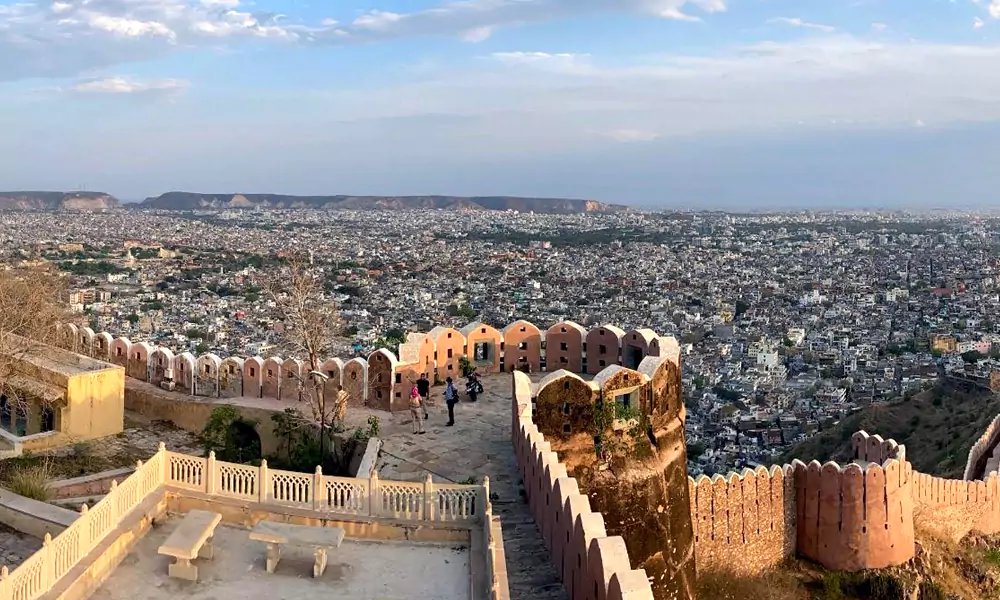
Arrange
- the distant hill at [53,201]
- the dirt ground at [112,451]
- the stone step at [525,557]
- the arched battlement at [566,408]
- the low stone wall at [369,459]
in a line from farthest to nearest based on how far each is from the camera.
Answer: the distant hill at [53,201], the dirt ground at [112,451], the low stone wall at [369,459], the arched battlement at [566,408], the stone step at [525,557]

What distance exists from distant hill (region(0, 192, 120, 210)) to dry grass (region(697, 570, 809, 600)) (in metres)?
163

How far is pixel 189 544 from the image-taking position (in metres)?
6.59

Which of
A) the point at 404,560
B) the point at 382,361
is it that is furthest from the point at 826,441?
the point at 404,560

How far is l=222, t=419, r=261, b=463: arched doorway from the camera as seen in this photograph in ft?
41.8

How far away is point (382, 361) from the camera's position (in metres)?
13.5

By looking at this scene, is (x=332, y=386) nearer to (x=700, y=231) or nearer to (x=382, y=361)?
(x=382, y=361)

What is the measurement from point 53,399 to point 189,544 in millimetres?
7925

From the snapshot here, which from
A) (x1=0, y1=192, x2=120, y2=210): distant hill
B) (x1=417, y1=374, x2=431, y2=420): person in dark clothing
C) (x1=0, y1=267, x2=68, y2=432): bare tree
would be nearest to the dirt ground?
(x1=0, y1=267, x2=68, y2=432): bare tree

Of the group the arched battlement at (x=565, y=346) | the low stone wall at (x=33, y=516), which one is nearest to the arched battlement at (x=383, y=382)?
the arched battlement at (x=565, y=346)

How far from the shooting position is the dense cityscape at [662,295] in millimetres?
33438

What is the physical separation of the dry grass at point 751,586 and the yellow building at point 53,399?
942 cm

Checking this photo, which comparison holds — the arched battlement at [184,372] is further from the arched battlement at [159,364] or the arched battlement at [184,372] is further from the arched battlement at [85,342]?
the arched battlement at [85,342]

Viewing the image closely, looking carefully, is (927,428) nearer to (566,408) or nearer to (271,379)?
(566,408)

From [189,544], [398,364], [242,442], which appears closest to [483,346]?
[398,364]
